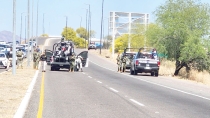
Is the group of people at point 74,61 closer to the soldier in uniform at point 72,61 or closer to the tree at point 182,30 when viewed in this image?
the soldier in uniform at point 72,61

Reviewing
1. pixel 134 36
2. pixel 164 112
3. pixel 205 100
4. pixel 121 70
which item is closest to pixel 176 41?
pixel 121 70

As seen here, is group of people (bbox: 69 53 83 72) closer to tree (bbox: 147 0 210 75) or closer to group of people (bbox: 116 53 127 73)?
group of people (bbox: 116 53 127 73)

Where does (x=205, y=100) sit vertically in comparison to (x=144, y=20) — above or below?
below

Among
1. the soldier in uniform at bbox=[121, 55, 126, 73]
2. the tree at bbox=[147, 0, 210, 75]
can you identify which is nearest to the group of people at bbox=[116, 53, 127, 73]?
the soldier in uniform at bbox=[121, 55, 126, 73]

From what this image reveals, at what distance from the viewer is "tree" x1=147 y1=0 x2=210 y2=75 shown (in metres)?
43.0

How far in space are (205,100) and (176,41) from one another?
2496 cm

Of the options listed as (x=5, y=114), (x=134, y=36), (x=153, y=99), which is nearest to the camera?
(x=5, y=114)

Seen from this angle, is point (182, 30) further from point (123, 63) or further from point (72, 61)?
point (72, 61)

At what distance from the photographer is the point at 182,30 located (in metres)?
43.2

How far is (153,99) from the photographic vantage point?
1908cm

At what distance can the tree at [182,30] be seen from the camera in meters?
43.0

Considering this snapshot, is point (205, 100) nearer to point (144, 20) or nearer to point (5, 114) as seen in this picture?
point (5, 114)

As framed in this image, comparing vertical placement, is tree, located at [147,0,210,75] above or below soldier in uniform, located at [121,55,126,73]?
above

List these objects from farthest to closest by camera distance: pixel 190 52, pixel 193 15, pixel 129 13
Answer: pixel 129 13 < pixel 193 15 < pixel 190 52
